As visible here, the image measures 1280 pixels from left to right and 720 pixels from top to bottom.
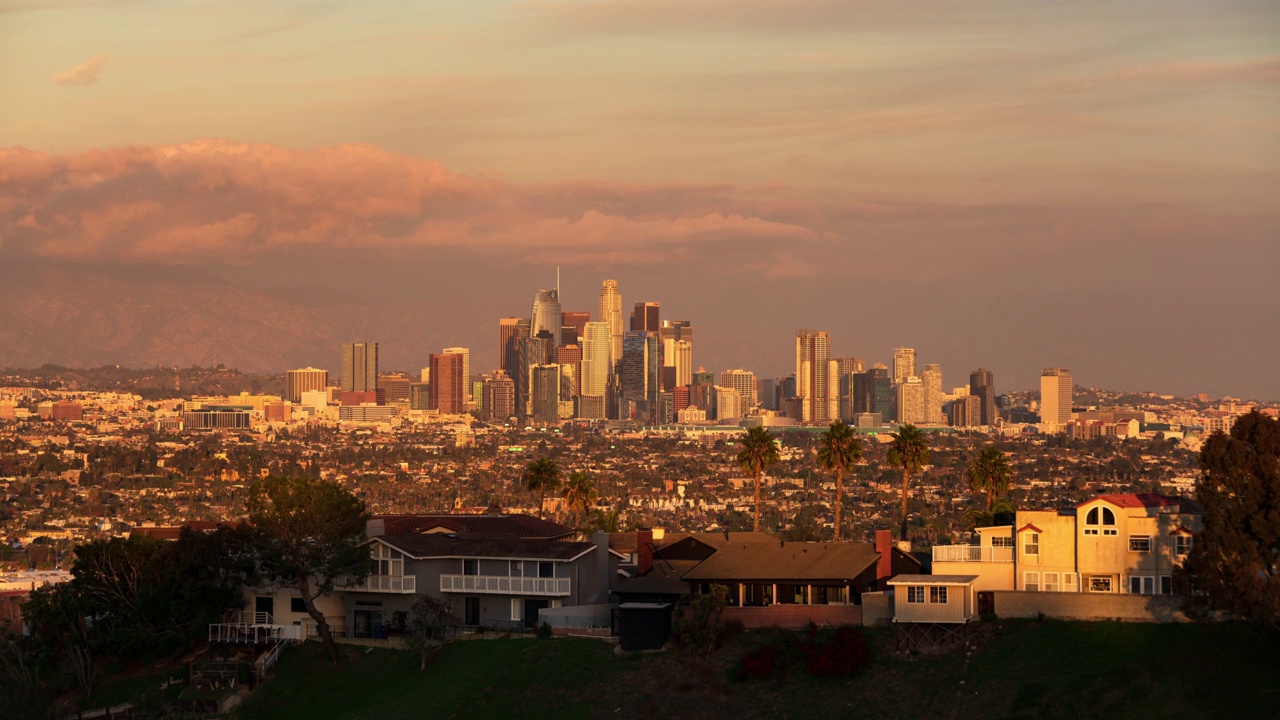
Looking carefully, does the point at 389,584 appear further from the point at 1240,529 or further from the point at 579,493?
the point at 579,493

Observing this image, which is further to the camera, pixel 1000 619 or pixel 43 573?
pixel 43 573

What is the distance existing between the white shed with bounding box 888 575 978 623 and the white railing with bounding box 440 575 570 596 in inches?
761

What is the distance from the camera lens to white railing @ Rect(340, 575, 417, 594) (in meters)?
92.1

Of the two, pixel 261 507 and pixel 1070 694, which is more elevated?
pixel 261 507

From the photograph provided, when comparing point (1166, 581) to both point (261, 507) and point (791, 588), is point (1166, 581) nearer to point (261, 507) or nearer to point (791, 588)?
point (791, 588)

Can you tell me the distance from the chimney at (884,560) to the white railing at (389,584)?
73.1ft

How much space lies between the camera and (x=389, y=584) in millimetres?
92188

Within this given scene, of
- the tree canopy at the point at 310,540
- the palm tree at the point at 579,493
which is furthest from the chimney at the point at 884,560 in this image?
the palm tree at the point at 579,493

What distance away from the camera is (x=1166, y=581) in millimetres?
82188

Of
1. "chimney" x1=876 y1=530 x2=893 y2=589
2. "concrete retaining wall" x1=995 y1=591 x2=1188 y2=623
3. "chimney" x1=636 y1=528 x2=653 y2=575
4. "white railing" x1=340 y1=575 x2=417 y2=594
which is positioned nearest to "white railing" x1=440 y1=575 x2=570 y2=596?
"white railing" x1=340 y1=575 x2=417 y2=594

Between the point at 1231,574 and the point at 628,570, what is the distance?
3537 cm

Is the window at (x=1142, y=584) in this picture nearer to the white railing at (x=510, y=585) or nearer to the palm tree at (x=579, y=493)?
the white railing at (x=510, y=585)

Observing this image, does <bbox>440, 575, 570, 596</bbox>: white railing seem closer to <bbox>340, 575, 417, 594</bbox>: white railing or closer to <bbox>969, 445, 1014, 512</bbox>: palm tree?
<bbox>340, 575, 417, 594</bbox>: white railing

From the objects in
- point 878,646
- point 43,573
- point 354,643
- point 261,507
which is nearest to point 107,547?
point 261,507
